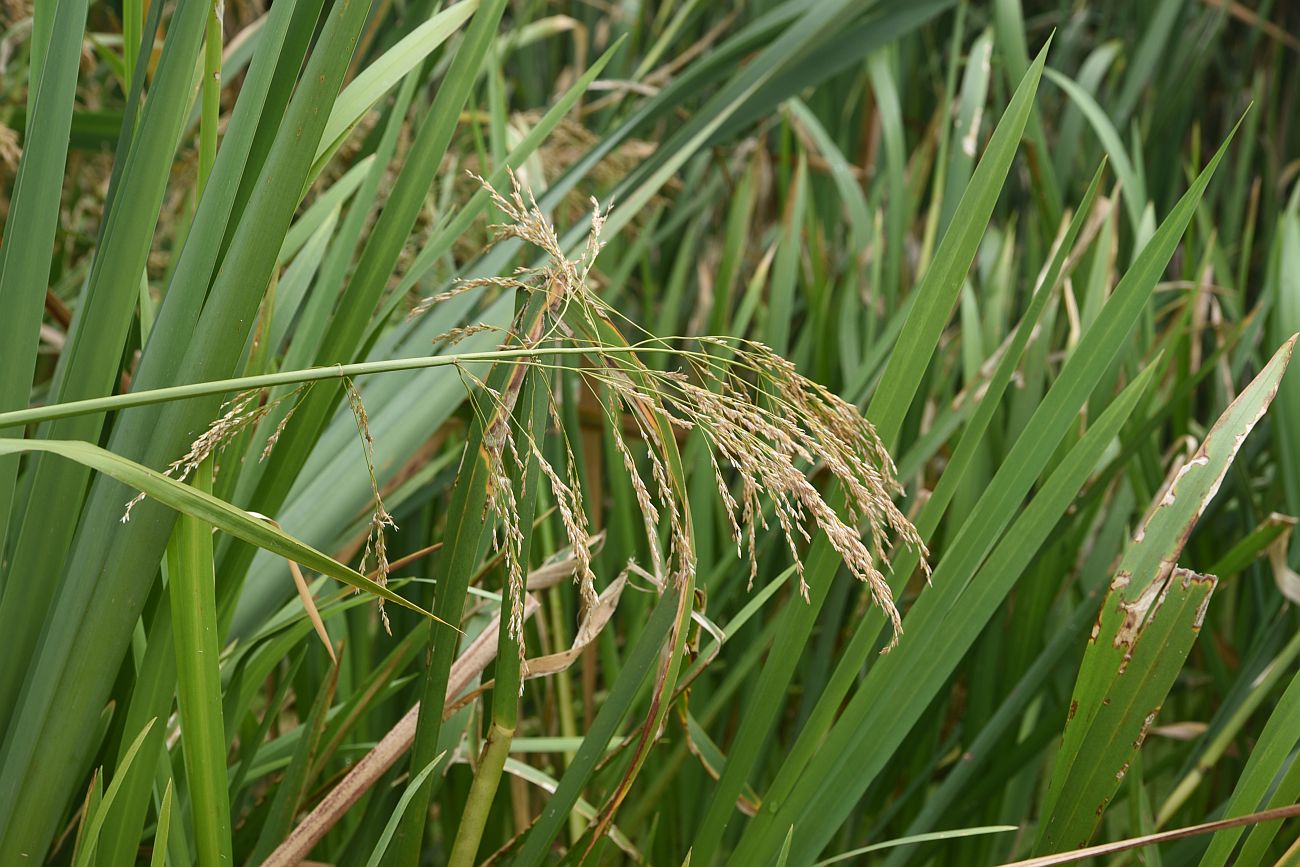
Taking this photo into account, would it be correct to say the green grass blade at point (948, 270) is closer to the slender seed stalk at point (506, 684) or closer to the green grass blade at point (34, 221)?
the slender seed stalk at point (506, 684)

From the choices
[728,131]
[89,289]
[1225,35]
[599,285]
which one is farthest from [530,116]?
[1225,35]

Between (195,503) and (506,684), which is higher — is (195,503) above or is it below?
above

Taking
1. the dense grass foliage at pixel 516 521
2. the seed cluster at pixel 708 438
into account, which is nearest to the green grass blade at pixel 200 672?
the dense grass foliage at pixel 516 521

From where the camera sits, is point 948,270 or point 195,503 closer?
point 195,503

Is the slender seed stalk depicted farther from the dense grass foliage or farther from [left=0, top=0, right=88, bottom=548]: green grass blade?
[left=0, top=0, right=88, bottom=548]: green grass blade

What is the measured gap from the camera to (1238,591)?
1125 mm

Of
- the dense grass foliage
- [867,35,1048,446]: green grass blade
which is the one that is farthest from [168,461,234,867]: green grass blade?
[867,35,1048,446]: green grass blade

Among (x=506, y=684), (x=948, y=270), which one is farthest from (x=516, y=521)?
(x=948, y=270)

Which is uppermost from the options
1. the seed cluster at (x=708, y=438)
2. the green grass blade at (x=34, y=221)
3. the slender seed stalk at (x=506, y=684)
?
the green grass blade at (x=34, y=221)

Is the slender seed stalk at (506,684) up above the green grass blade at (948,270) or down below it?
below

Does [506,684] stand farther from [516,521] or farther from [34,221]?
[34,221]

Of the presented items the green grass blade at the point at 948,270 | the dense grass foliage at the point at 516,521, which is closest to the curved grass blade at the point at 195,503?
the dense grass foliage at the point at 516,521

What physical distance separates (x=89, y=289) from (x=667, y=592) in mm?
A: 259

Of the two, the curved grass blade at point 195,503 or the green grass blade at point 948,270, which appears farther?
the green grass blade at point 948,270
